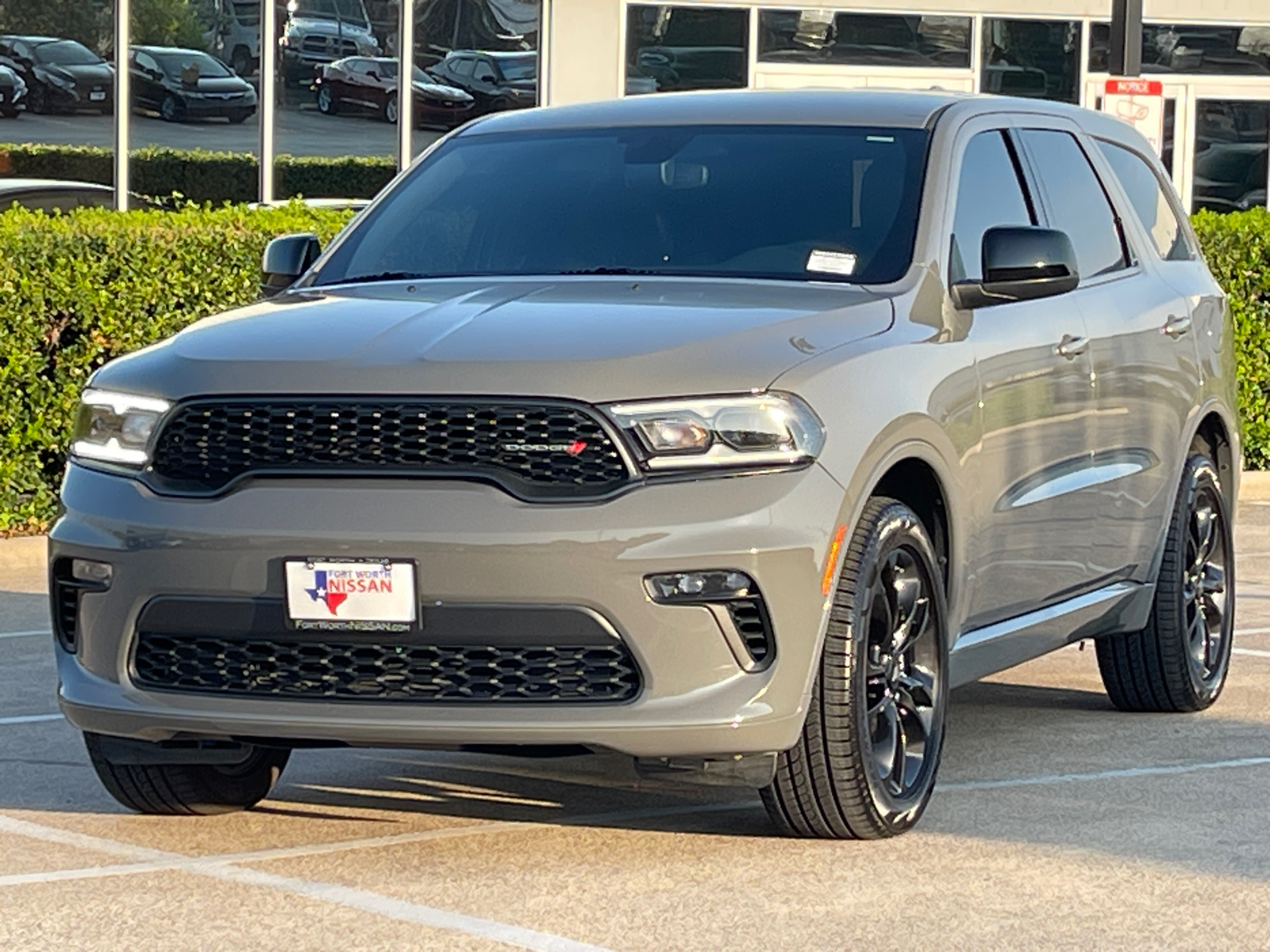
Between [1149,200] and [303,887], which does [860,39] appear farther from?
[303,887]

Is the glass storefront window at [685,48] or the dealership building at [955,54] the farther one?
the glass storefront window at [685,48]

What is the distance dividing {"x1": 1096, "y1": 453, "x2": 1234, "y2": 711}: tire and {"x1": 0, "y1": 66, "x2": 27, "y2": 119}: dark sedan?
49.5 ft

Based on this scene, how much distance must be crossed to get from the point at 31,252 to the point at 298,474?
685 centimetres

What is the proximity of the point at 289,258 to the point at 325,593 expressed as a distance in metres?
2.05

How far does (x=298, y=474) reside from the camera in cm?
587

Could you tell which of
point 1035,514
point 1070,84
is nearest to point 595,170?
point 1035,514

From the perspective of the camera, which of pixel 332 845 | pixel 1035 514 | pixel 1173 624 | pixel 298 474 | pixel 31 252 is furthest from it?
pixel 31 252

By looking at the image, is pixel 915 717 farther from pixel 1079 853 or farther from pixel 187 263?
pixel 187 263

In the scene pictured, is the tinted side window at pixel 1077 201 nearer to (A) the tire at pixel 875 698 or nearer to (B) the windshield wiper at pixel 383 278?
(A) the tire at pixel 875 698

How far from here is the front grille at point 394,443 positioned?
5750 millimetres

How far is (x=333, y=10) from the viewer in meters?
23.8

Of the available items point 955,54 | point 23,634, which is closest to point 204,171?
point 955,54

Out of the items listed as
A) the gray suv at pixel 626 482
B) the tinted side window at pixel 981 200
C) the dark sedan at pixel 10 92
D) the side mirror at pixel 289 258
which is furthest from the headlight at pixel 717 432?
the dark sedan at pixel 10 92

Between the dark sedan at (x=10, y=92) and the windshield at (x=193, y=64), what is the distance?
1.38m
